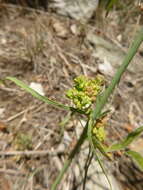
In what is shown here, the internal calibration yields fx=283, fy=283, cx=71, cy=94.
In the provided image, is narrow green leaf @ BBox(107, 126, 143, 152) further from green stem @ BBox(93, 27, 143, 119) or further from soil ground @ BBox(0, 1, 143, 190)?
soil ground @ BBox(0, 1, 143, 190)

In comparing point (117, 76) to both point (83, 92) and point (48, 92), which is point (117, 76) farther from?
point (48, 92)

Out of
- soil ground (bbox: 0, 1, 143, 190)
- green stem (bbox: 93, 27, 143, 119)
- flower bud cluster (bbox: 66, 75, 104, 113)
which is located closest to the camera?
green stem (bbox: 93, 27, 143, 119)

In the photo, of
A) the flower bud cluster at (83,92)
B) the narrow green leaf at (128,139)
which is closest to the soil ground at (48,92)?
the narrow green leaf at (128,139)

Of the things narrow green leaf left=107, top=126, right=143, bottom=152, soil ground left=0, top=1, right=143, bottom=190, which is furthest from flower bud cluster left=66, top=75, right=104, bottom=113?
soil ground left=0, top=1, right=143, bottom=190

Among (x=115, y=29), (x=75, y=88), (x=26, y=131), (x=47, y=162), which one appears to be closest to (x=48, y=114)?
(x=26, y=131)

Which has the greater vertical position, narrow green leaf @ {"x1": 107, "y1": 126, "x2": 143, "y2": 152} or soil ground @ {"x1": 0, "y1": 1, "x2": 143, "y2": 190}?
narrow green leaf @ {"x1": 107, "y1": 126, "x2": 143, "y2": 152}

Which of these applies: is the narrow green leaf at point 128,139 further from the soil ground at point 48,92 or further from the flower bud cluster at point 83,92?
the soil ground at point 48,92

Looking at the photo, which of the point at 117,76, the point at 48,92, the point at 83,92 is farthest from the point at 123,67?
the point at 48,92

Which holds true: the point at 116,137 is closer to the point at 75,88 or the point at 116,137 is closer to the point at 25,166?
the point at 25,166
